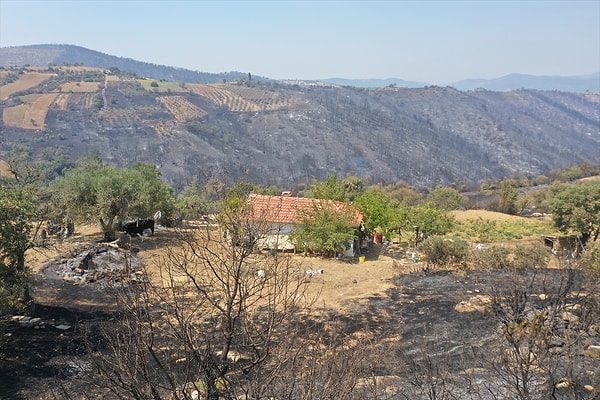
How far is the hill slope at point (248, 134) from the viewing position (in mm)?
114375

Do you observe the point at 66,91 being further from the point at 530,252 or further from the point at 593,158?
the point at 593,158

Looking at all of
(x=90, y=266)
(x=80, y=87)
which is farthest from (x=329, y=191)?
(x=80, y=87)

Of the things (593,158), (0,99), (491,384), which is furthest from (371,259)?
(593,158)

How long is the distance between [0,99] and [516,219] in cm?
13250

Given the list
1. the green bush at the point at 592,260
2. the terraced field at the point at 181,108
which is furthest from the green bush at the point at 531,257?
the terraced field at the point at 181,108

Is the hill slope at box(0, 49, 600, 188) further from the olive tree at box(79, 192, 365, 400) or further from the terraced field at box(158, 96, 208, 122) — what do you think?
the olive tree at box(79, 192, 365, 400)

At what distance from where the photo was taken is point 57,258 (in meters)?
21.7

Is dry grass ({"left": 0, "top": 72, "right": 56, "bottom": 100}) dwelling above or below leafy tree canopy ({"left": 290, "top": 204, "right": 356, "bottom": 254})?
above

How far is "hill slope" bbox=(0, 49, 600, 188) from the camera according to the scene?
114375 millimetres

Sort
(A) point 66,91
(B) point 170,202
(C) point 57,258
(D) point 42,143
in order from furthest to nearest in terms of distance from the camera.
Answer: (A) point 66,91
(D) point 42,143
(B) point 170,202
(C) point 57,258

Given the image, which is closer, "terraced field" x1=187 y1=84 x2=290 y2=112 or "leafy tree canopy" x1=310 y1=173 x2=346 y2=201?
"leafy tree canopy" x1=310 y1=173 x2=346 y2=201

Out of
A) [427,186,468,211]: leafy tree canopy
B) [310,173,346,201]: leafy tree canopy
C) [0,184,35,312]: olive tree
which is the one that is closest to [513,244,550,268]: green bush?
[310,173,346,201]: leafy tree canopy

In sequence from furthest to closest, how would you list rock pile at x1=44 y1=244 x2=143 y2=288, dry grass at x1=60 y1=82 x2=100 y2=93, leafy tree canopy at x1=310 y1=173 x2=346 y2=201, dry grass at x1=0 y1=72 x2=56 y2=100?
dry grass at x1=60 y1=82 x2=100 y2=93, dry grass at x1=0 y1=72 x2=56 y2=100, leafy tree canopy at x1=310 y1=173 x2=346 y2=201, rock pile at x1=44 y1=244 x2=143 y2=288

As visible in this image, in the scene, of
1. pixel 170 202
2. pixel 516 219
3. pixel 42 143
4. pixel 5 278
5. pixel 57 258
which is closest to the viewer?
pixel 5 278
